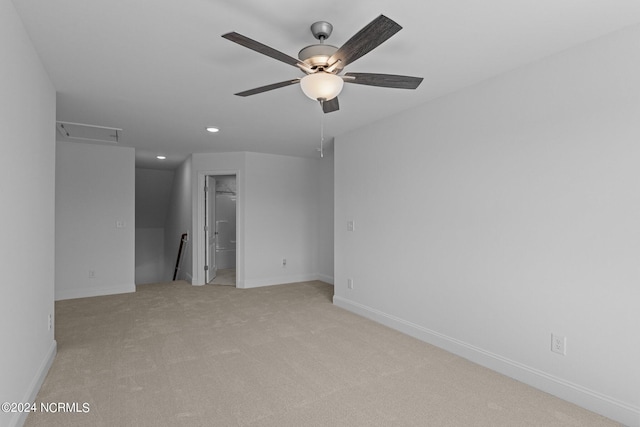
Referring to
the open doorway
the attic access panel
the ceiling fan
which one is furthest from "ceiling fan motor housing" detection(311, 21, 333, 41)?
the open doorway

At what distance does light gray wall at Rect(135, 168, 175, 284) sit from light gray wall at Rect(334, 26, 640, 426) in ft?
20.2

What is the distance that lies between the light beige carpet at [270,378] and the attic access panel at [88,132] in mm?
2285

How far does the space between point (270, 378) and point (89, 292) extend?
12.9ft

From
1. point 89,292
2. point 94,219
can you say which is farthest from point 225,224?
point 89,292

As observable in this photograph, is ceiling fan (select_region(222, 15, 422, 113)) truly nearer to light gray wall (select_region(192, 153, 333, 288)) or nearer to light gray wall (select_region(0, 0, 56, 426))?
light gray wall (select_region(0, 0, 56, 426))

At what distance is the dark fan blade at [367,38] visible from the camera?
147 centimetres

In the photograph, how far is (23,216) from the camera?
2057 millimetres

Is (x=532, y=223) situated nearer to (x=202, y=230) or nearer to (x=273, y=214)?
(x=273, y=214)

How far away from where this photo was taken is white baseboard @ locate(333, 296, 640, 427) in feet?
6.68

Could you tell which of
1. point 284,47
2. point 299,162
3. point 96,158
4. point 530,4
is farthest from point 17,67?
point 299,162

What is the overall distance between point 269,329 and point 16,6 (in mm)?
3178

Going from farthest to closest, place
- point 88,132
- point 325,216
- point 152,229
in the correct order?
point 152,229 → point 325,216 → point 88,132

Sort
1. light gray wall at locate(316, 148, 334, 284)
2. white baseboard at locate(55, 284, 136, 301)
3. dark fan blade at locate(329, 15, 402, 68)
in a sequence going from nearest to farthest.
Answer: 1. dark fan blade at locate(329, 15, 402, 68)
2. white baseboard at locate(55, 284, 136, 301)
3. light gray wall at locate(316, 148, 334, 284)

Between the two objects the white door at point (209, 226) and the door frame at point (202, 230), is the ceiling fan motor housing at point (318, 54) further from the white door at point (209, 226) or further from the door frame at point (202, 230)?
the white door at point (209, 226)
